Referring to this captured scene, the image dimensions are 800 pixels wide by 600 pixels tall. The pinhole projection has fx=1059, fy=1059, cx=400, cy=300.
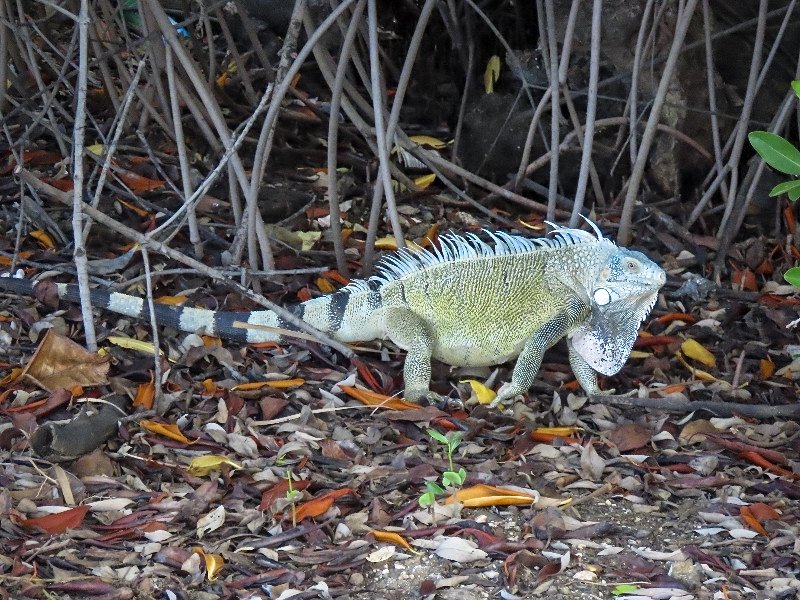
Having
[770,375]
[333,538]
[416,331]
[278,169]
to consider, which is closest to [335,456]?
[333,538]

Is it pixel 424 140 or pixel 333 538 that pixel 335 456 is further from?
pixel 424 140

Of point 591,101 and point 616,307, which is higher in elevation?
point 591,101

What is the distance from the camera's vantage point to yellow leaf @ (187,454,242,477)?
367 cm

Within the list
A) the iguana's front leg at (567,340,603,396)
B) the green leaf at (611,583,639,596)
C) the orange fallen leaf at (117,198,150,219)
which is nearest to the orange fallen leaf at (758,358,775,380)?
the iguana's front leg at (567,340,603,396)

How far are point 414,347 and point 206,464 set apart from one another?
1.11 metres

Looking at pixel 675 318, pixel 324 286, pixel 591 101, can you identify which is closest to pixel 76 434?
pixel 324 286

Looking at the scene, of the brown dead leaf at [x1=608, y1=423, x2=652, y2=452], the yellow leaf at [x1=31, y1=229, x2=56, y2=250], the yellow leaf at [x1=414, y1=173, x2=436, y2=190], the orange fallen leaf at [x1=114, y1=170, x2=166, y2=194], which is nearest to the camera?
the brown dead leaf at [x1=608, y1=423, x2=652, y2=452]

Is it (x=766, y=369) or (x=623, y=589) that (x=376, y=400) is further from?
(x=766, y=369)

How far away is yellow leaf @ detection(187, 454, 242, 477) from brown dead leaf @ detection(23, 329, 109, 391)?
652 millimetres

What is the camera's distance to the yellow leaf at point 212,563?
313 cm

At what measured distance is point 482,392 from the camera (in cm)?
443

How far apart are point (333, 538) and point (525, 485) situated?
0.73m

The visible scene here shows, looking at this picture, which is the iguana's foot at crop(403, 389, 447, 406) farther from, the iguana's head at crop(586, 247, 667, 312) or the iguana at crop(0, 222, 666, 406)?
the iguana's head at crop(586, 247, 667, 312)

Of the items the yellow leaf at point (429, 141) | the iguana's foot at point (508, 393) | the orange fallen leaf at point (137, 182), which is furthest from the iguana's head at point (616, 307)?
the orange fallen leaf at point (137, 182)
